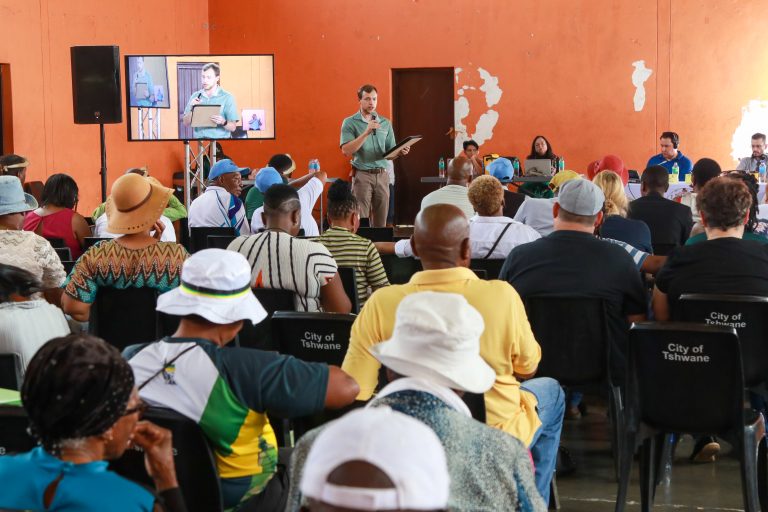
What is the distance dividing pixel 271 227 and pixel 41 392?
289 centimetres

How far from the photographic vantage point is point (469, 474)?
192 centimetres

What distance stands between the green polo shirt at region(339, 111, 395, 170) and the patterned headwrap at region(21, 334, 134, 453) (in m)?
8.83

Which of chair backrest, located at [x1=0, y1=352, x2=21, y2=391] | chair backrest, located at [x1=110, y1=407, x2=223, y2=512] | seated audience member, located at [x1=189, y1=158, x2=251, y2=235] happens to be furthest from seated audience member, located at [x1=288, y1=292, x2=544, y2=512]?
seated audience member, located at [x1=189, y1=158, x2=251, y2=235]

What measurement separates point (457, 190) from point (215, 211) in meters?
1.95

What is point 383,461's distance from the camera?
124 cm

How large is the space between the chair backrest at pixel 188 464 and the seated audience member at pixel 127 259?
6.25 feet

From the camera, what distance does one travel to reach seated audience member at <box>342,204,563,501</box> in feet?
9.73

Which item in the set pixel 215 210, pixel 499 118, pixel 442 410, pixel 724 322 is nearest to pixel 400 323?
pixel 442 410

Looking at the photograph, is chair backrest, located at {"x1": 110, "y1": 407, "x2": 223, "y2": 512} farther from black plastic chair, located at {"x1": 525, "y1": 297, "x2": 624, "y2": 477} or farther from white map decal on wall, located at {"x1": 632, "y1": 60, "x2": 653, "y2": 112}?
white map decal on wall, located at {"x1": 632, "y1": 60, "x2": 653, "y2": 112}

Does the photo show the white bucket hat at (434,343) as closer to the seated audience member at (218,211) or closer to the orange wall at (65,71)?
the seated audience member at (218,211)

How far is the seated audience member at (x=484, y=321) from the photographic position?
2967 millimetres

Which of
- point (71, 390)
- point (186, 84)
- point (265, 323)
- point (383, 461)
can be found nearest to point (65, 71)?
point (186, 84)

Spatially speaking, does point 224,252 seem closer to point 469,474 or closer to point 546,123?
point 469,474

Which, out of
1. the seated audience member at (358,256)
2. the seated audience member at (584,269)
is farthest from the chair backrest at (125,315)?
the seated audience member at (584,269)
